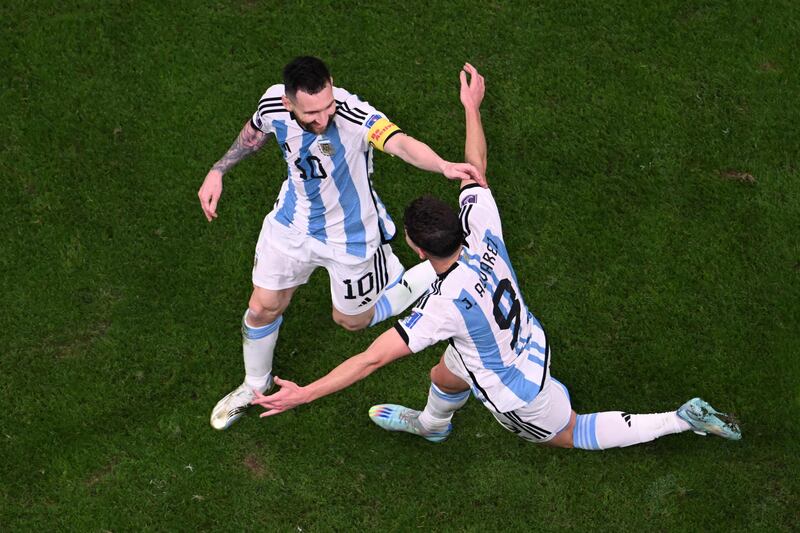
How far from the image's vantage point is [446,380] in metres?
6.64

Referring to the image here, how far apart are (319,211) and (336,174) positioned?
0.34 meters

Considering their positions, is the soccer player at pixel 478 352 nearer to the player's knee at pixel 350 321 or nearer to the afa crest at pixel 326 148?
the player's knee at pixel 350 321

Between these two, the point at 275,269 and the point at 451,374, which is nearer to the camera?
the point at 451,374

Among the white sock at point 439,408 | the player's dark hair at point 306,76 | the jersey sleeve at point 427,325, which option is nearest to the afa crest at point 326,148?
the player's dark hair at point 306,76

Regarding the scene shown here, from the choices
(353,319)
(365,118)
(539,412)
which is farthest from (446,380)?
(365,118)

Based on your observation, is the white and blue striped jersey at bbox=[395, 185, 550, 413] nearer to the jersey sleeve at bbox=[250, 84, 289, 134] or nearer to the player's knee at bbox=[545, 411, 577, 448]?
the player's knee at bbox=[545, 411, 577, 448]

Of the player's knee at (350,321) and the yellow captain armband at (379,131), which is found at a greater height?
the yellow captain armband at (379,131)

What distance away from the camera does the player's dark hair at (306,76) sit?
5809 mm

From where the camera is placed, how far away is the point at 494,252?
595 cm

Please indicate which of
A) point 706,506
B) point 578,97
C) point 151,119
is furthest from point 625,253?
point 151,119

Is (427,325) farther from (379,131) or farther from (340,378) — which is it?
(379,131)

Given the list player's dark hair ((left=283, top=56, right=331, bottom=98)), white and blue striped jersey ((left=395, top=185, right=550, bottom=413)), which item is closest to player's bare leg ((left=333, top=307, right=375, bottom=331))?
white and blue striped jersey ((left=395, top=185, right=550, bottom=413))

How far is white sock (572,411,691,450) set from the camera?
684 cm

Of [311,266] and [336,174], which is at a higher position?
[336,174]
